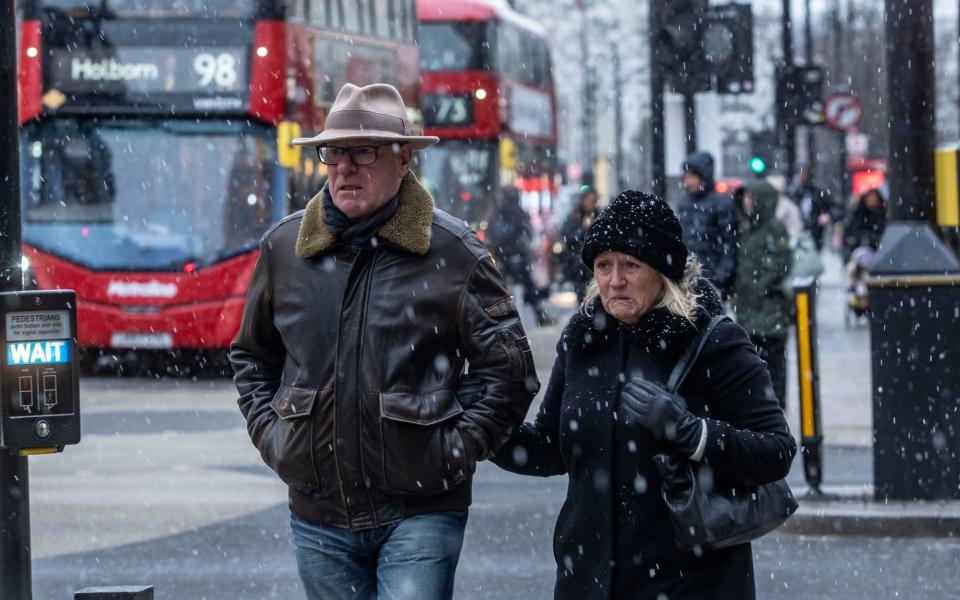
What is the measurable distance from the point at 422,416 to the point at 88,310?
44.4 feet

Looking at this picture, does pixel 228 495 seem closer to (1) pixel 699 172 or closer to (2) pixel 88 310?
(1) pixel 699 172

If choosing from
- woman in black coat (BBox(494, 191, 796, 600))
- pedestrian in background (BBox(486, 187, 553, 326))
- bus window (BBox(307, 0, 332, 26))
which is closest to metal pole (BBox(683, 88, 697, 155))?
bus window (BBox(307, 0, 332, 26))

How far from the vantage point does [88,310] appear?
17219 mm

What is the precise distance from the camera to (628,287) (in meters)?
4.12

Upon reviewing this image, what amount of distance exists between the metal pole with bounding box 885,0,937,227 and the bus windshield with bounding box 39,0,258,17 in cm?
885

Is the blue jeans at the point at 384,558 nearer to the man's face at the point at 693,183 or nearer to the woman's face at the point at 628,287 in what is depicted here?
the woman's face at the point at 628,287

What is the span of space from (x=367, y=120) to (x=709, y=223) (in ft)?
25.6

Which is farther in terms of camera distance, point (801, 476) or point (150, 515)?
point (801, 476)

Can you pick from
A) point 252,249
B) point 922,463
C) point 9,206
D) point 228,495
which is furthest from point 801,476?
point 252,249

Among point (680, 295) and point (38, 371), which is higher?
point (680, 295)

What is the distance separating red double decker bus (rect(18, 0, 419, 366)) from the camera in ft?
56.1

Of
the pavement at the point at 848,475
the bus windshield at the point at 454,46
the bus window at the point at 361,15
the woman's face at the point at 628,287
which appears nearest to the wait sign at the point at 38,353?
the woman's face at the point at 628,287

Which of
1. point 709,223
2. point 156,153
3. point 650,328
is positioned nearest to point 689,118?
point 709,223

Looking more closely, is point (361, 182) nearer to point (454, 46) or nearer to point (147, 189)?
point (147, 189)
